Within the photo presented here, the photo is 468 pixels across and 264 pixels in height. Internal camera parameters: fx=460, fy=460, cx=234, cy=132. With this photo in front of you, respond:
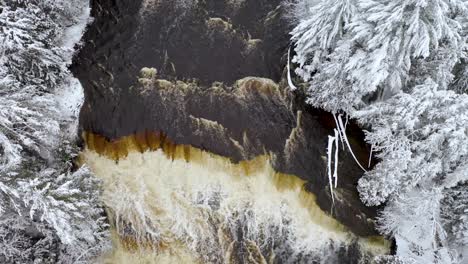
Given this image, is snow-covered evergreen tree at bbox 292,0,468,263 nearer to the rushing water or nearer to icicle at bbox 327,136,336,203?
icicle at bbox 327,136,336,203

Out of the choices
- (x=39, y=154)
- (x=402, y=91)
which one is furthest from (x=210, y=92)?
(x=402, y=91)

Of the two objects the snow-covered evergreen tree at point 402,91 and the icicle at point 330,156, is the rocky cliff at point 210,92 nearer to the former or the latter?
the icicle at point 330,156

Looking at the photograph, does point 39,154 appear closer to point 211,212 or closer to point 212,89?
point 211,212

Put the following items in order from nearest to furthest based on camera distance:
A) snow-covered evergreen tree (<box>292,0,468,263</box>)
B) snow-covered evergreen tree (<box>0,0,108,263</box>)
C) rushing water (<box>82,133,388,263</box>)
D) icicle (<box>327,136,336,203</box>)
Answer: snow-covered evergreen tree (<box>292,0,468,263</box>), snow-covered evergreen tree (<box>0,0,108,263</box>), rushing water (<box>82,133,388,263</box>), icicle (<box>327,136,336,203</box>)

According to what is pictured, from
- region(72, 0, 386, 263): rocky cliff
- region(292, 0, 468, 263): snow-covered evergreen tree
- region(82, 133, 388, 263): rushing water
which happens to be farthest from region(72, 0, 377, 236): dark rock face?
region(292, 0, 468, 263): snow-covered evergreen tree

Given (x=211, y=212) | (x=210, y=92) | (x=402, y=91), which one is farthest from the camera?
(x=210, y=92)

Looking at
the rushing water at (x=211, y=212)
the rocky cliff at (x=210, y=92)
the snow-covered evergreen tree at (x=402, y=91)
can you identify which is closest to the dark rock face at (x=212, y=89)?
the rocky cliff at (x=210, y=92)

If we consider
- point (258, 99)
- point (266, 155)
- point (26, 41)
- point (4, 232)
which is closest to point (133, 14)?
point (26, 41)
